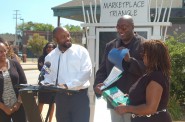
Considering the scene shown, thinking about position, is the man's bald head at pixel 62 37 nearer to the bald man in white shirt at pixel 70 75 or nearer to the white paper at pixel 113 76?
the bald man in white shirt at pixel 70 75

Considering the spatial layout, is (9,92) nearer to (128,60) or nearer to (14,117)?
(14,117)

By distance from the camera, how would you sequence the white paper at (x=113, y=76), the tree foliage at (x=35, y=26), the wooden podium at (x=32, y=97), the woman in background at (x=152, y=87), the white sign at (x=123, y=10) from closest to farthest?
the woman in background at (x=152, y=87)
the wooden podium at (x=32, y=97)
the white paper at (x=113, y=76)
the white sign at (x=123, y=10)
the tree foliage at (x=35, y=26)

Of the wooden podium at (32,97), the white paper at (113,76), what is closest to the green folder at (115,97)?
the white paper at (113,76)

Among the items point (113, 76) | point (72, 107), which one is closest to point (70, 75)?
point (72, 107)

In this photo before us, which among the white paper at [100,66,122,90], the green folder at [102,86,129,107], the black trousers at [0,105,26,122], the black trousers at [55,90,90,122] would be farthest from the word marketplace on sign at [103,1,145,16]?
the green folder at [102,86,129,107]

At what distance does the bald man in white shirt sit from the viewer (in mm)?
4512

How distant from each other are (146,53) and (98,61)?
4.14m

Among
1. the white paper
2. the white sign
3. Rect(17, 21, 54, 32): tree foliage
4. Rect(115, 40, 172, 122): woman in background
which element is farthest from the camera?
Rect(17, 21, 54, 32): tree foliage

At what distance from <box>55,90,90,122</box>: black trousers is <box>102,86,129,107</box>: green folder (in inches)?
31.9

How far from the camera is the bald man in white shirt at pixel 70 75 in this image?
4512 mm

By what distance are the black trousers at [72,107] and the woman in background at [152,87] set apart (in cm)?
116

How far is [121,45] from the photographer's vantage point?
13.9 feet

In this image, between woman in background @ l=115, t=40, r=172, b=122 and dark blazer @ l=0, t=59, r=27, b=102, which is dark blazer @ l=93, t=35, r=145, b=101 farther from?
dark blazer @ l=0, t=59, r=27, b=102

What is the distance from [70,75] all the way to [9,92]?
0.89m
